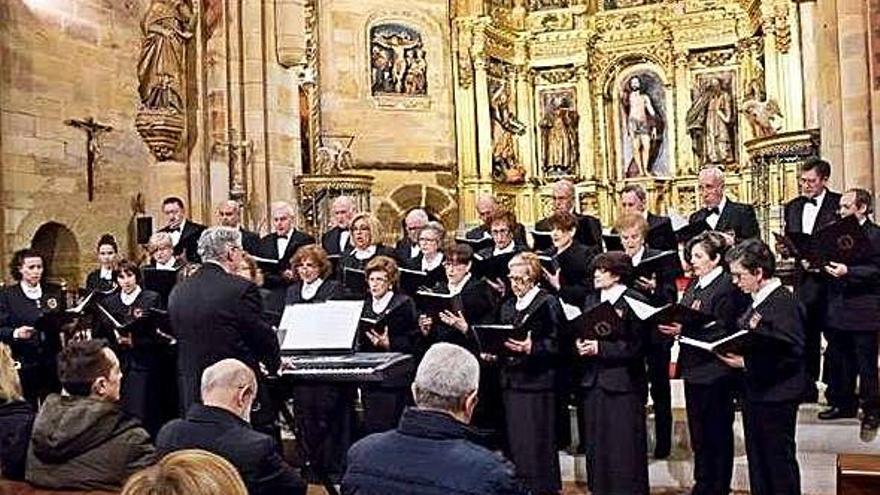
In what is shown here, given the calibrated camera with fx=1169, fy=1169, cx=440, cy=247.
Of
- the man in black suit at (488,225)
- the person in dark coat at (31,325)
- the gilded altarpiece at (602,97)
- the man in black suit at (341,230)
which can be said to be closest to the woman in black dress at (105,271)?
the person in dark coat at (31,325)

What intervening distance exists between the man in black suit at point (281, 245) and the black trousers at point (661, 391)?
2620mm

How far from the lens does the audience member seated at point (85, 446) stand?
436 centimetres

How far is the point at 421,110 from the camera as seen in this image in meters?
17.8

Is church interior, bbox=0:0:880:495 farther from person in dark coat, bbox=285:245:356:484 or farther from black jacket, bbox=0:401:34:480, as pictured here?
black jacket, bbox=0:401:34:480

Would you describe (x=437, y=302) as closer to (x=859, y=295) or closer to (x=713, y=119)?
(x=859, y=295)

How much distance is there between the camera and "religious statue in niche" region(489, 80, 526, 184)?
59.5ft

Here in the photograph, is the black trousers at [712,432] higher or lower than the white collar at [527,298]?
lower

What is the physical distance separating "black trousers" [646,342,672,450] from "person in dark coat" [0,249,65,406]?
3902mm

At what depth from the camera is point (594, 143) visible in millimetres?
18500

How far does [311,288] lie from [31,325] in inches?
87.9

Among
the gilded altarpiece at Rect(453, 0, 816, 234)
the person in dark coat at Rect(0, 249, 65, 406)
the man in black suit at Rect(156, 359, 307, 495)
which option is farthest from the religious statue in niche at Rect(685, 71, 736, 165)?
the man in black suit at Rect(156, 359, 307, 495)

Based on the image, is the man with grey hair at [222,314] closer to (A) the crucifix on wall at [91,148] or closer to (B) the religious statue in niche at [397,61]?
(A) the crucifix on wall at [91,148]

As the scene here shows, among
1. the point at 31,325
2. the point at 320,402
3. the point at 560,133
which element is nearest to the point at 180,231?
the point at 31,325

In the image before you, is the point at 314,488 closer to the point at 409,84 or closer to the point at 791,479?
the point at 791,479
